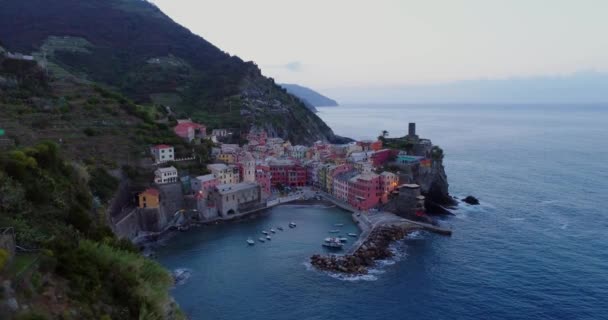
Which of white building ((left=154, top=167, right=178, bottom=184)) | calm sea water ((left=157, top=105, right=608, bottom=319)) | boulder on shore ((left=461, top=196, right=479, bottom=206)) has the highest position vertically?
white building ((left=154, top=167, right=178, bottom=184))

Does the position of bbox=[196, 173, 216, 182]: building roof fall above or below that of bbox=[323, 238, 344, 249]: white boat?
above

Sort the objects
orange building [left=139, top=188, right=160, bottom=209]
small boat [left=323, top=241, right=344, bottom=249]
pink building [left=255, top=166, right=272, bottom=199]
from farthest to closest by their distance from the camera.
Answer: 1. pink building [left=255, top=166, right=272, bottom=199]
2. orange building [left=139, top=188, right=160, bottom=209]
3. small boat [left=323, top=241, right=344, bottom=249]

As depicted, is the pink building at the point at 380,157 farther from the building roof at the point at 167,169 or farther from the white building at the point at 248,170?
the building roof at the point at 167,169

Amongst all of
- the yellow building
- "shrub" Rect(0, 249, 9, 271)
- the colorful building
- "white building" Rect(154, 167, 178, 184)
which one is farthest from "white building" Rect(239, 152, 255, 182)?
"shrub" Rect(0, 249, 9, 271)

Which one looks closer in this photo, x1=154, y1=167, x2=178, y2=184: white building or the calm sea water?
the calm sea water

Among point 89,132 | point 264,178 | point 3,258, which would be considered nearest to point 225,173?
point 264,178

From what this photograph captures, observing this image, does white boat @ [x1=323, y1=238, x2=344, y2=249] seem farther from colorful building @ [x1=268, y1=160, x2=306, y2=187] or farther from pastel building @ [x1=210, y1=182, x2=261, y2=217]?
colorful building @ [x1=268, y1=160, x2=306, y2=187]

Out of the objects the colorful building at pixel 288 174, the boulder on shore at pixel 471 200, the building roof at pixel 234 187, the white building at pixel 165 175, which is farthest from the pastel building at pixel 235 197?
the boulder on shore at pixel 471 200
